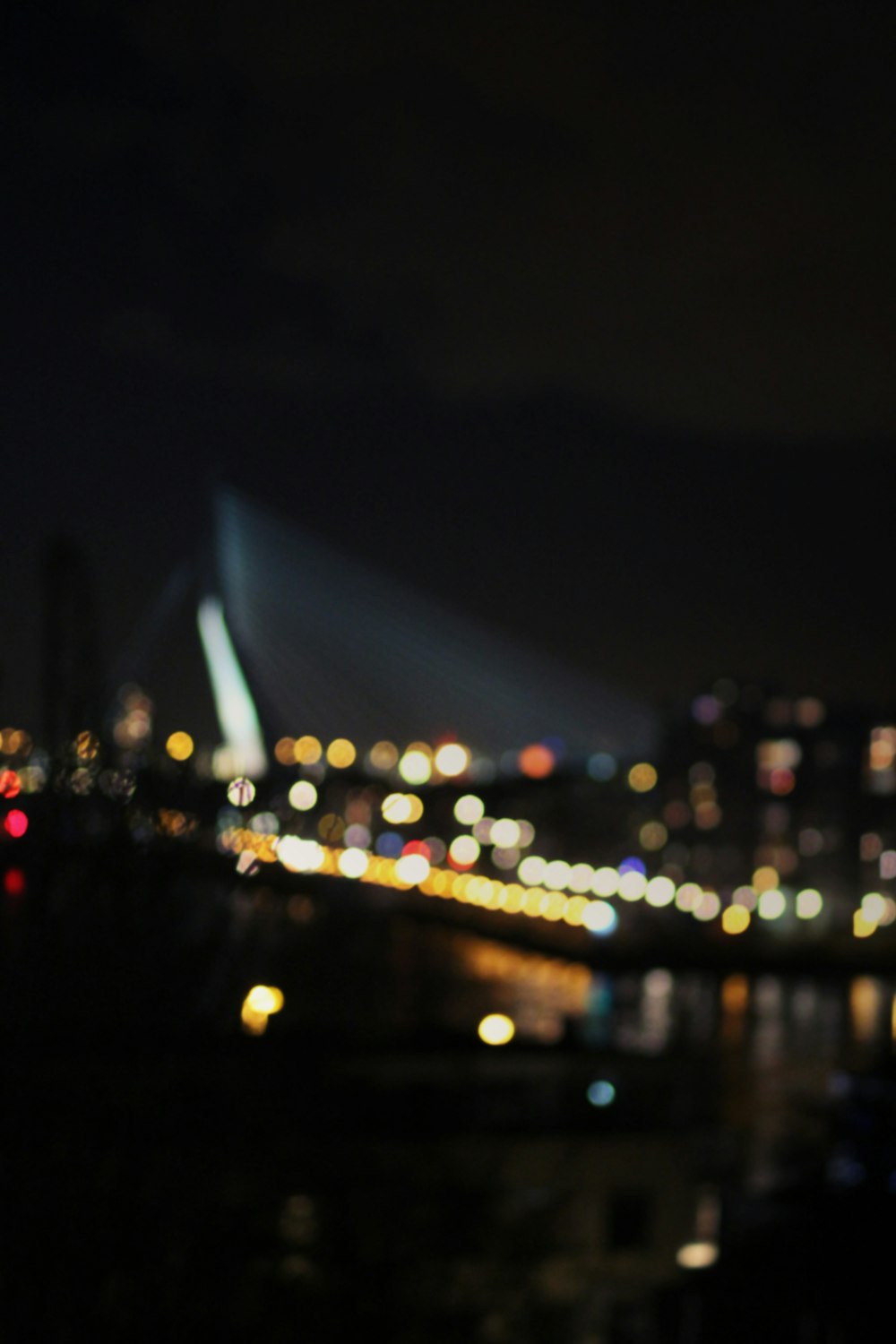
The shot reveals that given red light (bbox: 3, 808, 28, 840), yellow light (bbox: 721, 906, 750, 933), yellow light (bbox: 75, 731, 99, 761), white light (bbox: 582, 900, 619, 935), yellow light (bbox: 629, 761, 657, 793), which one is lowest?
red light (bbox: 3, 808, 28, 840)

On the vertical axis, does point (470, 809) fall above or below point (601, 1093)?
above

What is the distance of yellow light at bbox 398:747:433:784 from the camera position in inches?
1102

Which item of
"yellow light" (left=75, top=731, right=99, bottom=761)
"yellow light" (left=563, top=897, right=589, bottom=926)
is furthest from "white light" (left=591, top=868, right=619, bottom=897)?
"yellow light" (left=75, top=731, right=99, bottom=761)

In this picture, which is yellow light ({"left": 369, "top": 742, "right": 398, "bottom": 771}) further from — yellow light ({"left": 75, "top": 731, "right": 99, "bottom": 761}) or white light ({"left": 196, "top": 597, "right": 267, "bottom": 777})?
yellow light ({"left": 75, "top": 731, "right": 99, "bottom": 761})

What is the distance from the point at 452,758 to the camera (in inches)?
1055

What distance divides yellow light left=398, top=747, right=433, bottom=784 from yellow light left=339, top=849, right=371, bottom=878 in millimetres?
1441

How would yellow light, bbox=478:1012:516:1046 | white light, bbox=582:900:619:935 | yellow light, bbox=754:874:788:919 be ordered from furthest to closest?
yellow light, bbox=754:874:788:919, white light, bbox=582:900:619:935, yellow light, bbox=478:1012:516:1046

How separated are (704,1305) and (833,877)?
2793 cm

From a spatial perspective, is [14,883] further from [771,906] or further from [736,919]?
[771,906]

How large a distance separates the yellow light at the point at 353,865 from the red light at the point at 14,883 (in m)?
20.7

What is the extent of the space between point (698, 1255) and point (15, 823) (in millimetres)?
3419

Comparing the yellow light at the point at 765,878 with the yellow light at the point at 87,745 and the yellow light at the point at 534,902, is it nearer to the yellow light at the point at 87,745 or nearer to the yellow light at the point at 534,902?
the yellow light at the point at 534,902

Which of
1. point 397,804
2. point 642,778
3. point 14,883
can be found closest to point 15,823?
point 14,883

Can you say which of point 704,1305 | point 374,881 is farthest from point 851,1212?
point 374,881
